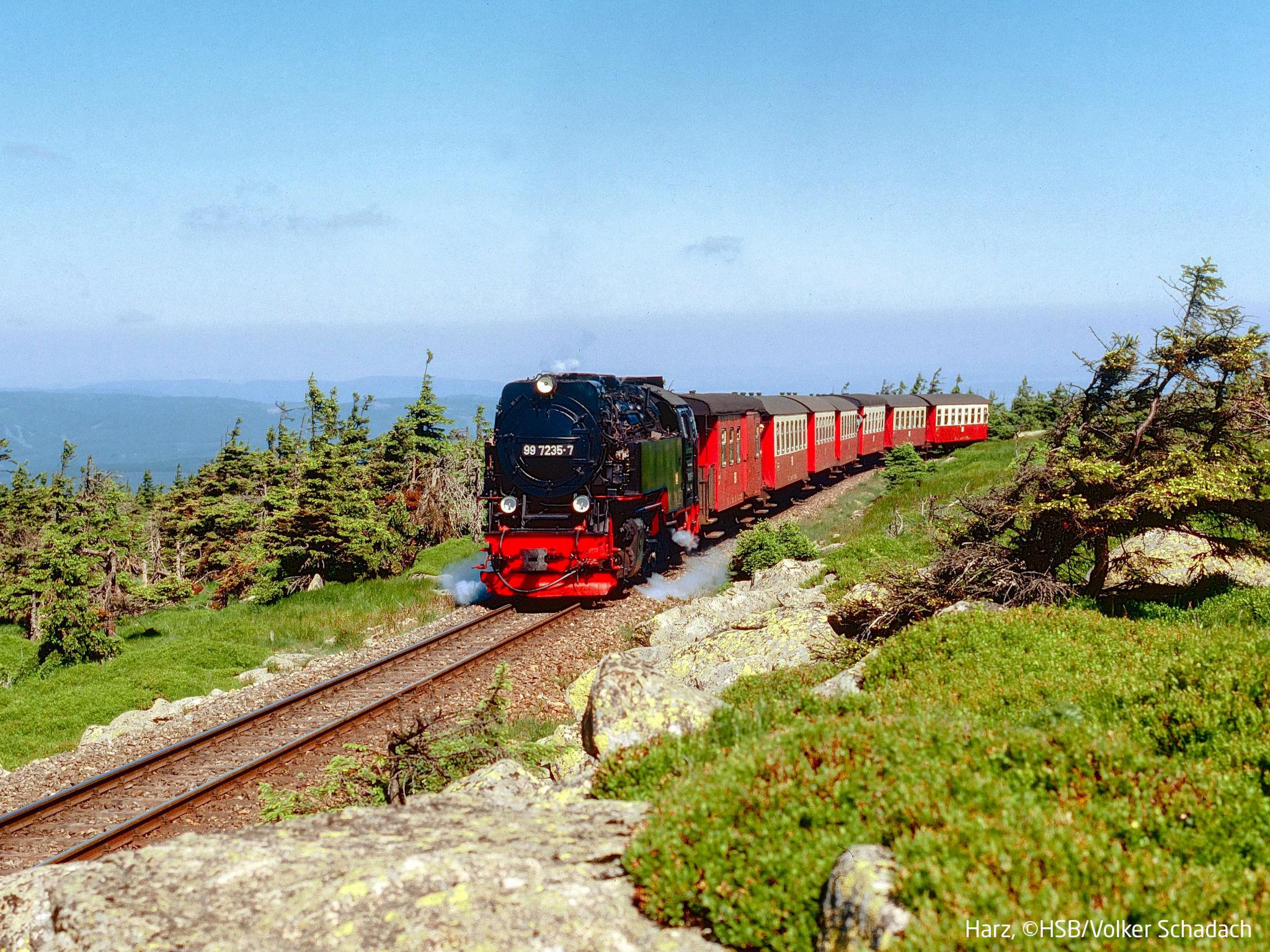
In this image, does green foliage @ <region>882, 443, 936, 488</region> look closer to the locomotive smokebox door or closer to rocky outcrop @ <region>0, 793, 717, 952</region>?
the locomotive smokebox door

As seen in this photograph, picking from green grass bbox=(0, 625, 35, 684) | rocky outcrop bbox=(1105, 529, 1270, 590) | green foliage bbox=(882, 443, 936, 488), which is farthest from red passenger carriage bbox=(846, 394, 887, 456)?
green grass bbox=(0, 625, 35, 684)

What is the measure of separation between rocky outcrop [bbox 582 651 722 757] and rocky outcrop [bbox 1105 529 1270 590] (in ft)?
23.7

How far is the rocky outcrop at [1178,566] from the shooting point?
11688 mm

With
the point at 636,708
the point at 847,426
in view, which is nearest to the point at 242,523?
the point at 847,426

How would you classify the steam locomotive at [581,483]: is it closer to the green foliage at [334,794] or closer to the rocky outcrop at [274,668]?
the rocky outcrop at [274,668]

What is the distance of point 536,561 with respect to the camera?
18328 millimetres

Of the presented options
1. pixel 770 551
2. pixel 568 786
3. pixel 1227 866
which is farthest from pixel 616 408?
pixel 1227 866

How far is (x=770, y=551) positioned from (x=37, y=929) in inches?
689

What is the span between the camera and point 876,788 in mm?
4812

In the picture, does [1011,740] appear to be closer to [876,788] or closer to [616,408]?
[876,788]

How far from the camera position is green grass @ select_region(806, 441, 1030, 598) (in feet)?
52.5

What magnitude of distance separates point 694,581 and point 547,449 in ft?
18.7

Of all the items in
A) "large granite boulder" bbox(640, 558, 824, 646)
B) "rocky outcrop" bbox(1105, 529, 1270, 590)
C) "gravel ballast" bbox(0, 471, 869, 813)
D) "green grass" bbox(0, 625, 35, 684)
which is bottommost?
"green grass" bbox(0, 625, 35, 684)

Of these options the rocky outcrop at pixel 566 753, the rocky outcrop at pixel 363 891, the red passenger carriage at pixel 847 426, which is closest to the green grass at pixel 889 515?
→ the red passenger carriage at pixel 847 426
